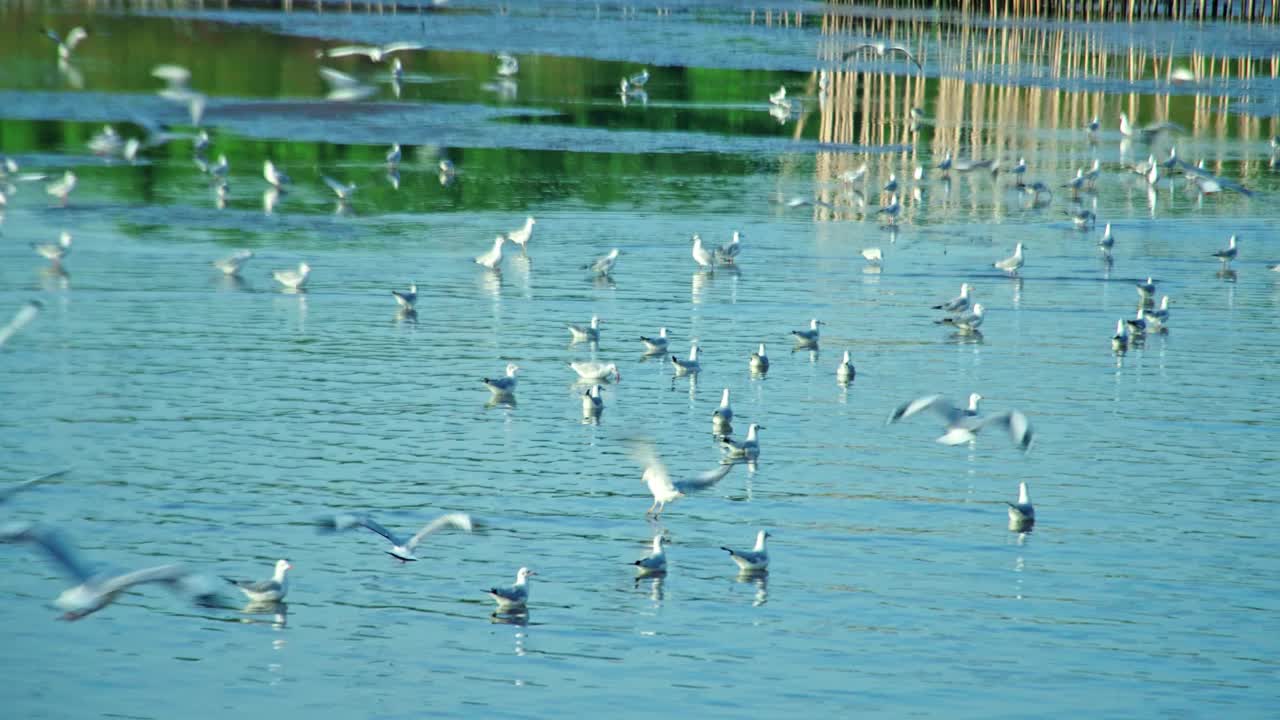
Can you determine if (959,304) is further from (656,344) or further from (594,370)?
(594,370)

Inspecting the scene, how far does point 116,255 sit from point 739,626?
20.2m

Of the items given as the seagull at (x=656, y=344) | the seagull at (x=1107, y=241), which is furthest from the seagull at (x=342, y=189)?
the seagull at (x=1107, y=241)

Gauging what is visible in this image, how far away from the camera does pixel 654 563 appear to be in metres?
17.3

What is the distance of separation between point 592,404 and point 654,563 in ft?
20.9

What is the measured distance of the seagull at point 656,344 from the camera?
1044 inches

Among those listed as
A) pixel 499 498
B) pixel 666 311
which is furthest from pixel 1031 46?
pixel 499 498

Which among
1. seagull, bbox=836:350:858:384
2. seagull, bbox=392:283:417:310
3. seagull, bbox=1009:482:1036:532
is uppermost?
seagull, bbox=392:283:417:310

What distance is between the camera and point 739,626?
53.7 feet

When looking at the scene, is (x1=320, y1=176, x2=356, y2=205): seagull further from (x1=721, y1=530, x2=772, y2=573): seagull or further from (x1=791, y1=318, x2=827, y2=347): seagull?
(x1=721, y1=530, x2=772, y2=573): seagull

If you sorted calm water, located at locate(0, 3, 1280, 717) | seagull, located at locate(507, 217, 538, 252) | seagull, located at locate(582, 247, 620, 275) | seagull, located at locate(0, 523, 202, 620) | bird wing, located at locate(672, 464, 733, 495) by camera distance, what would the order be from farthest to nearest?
seagull, located at locate(507, 217, 538, 252) < seagull, located at locate(582, 247, 620, 275) < bird wing, located at locate(672, 464, 733, 495) < calm water, located at locate(0, 3, 1280, 717) < seagull, located at locate(0, 523, 202, 620)

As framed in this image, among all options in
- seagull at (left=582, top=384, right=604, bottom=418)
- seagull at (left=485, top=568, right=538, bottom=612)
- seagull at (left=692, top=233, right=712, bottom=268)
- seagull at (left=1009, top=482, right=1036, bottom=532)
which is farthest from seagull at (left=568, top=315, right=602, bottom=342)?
seagull at (left=485, top=568, right=538, bottom=612)

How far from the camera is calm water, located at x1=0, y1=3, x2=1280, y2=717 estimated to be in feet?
51.1

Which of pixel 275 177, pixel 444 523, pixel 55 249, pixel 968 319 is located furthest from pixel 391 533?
pixel 275 177

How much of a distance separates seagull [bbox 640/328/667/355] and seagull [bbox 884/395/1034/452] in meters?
5.33
